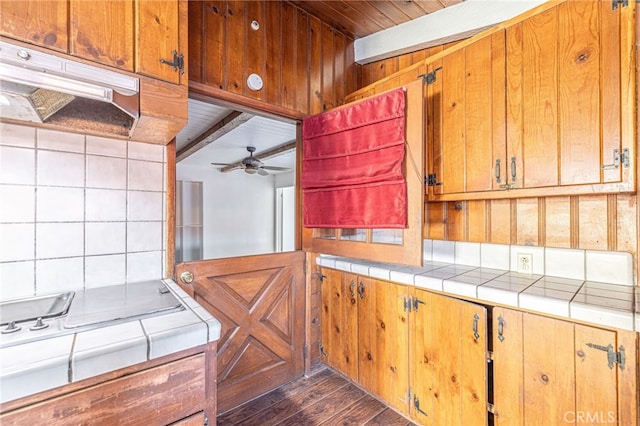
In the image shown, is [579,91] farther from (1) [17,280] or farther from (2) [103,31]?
(1) [17,280]

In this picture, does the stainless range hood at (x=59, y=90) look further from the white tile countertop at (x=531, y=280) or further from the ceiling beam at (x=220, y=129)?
the white tile countertop at (x=531, y=280)

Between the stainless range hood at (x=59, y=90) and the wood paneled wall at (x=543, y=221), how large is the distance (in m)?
1.55

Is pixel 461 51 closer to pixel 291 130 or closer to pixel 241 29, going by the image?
pixel 241 29

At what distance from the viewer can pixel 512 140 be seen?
1.42m

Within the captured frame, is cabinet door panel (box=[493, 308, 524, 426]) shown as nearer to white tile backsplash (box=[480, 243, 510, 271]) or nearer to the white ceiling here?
white tile backsplash (box=[480, 243, 510, 271])

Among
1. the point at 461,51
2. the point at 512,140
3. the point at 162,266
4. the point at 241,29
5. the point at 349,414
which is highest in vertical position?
the point at 241,29

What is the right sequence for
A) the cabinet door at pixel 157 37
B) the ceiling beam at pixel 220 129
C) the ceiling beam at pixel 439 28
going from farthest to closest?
1. the ceiling beam at pixel 220 129
2. the ceiling beam at pixel 439 28
3. the cabinet door at pixel 157 37

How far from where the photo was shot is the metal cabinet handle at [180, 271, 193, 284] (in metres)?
1.59

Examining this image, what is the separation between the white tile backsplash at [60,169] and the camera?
121 centimetres

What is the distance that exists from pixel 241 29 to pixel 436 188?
150cm

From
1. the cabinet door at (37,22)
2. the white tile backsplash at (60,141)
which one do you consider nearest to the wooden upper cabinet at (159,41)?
the cabinet door at (37,22)

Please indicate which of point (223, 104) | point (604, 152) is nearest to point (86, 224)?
point (223, 104)

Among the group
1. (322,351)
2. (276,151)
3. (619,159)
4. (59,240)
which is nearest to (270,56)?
(59,240)

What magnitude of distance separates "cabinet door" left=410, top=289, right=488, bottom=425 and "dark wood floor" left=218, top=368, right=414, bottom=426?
27 centimetres
